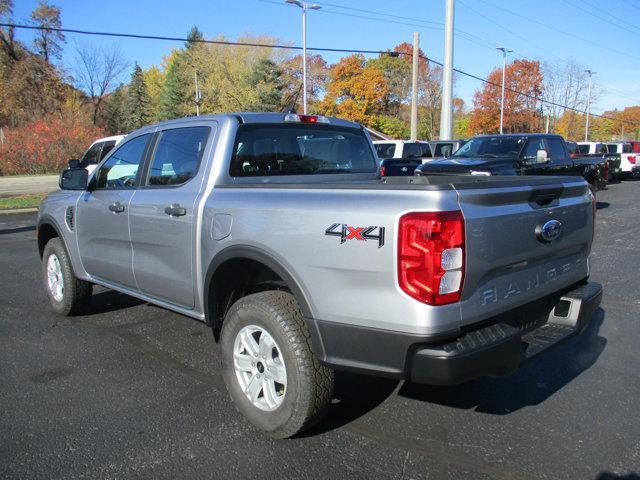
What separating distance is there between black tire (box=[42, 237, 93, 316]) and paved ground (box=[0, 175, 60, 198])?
1677cm

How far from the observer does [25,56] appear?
46625mm

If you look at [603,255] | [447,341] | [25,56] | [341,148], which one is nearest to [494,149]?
[603,255]

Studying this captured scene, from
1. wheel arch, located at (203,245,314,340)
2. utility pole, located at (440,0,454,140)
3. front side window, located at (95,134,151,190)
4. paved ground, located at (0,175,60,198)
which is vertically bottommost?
paved ground, located at (0,175,60,198)

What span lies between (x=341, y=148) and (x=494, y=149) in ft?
28.7

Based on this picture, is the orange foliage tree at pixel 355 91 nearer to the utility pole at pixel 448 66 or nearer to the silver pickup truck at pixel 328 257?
the utility pole at pixel 448 66

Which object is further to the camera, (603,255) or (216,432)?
(603,255)

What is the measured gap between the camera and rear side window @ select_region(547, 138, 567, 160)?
1220 centimetres

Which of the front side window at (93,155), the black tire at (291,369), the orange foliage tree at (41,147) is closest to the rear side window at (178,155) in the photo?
the black tire at (291,369)

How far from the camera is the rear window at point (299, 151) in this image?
3807 millimetres

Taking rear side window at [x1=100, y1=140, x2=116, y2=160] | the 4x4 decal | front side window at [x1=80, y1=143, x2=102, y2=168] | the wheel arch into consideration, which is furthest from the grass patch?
the 4x4 decal

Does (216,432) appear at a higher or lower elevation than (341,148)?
lower

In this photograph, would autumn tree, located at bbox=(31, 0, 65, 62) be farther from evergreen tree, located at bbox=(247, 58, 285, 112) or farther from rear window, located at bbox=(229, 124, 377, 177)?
rear window, located at bbox=(229, 124, 377, 177)

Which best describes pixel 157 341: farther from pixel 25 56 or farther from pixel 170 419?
pixel 25 56

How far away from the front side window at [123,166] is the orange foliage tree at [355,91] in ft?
179
